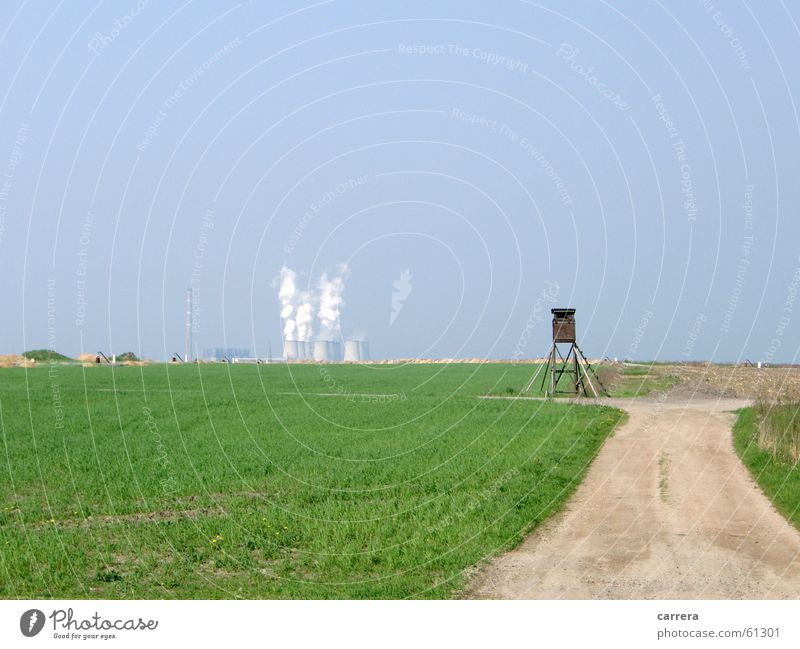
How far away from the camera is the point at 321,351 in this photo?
506ft

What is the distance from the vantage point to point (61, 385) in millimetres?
59500

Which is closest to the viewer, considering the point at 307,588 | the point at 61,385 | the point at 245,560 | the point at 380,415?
the point at 307,588

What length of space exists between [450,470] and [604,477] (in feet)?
11.5

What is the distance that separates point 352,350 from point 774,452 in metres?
142

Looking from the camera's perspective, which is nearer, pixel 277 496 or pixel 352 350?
pixel 277 496
